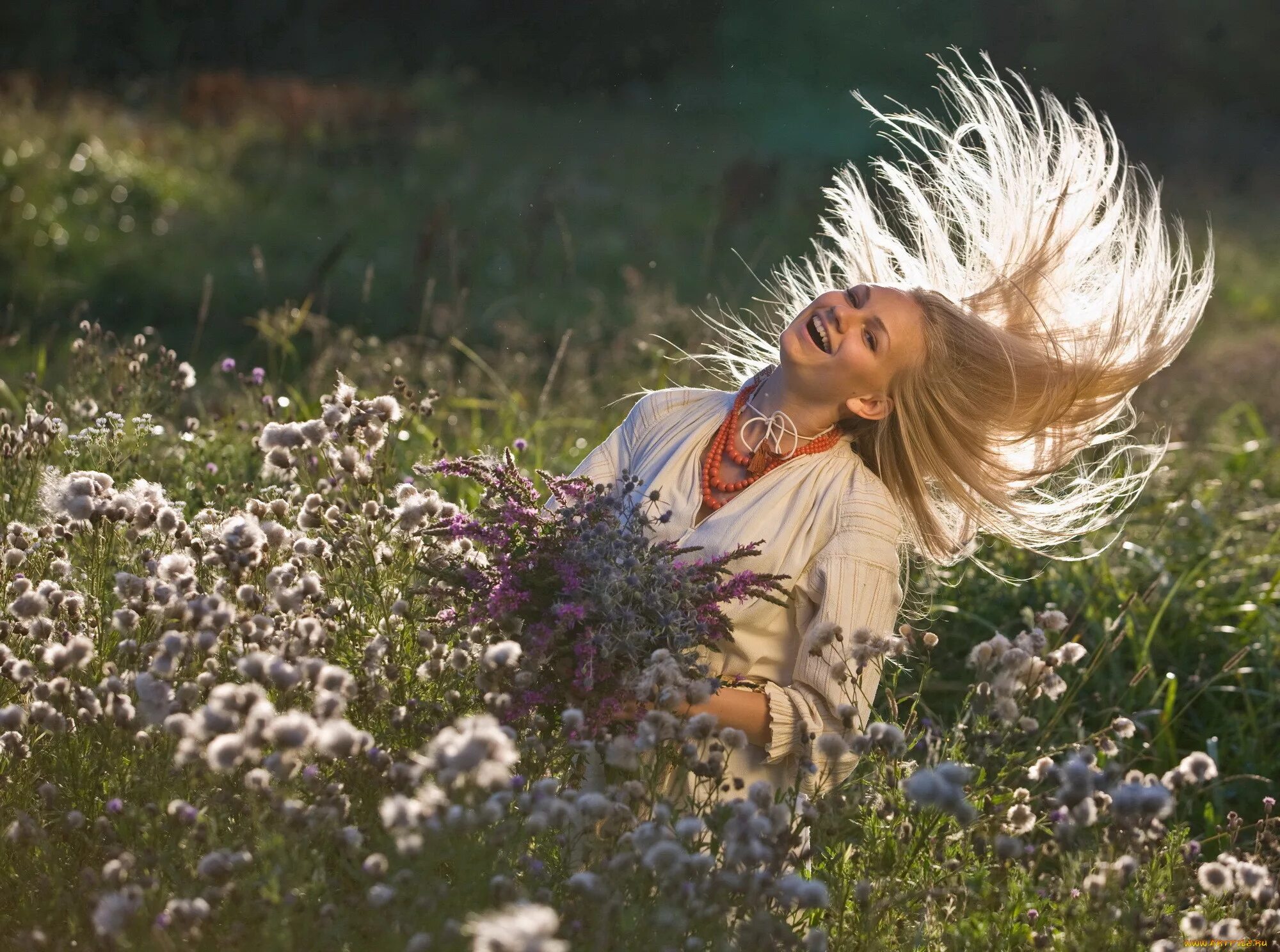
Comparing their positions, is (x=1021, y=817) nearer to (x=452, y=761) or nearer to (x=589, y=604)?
(x=589, y=604)

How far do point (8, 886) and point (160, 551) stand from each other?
3.03 ft

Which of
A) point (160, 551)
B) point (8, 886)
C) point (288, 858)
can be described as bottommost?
point (8, 886)

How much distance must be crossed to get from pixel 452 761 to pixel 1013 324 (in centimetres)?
257

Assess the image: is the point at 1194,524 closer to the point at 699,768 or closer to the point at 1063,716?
the point at 1063,716

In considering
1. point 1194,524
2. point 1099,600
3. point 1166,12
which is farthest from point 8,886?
point 1166,12

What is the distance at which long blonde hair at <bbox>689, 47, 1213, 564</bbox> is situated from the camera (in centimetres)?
388

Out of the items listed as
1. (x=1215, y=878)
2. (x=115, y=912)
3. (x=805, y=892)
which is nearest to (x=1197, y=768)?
(x=1215, y=878)

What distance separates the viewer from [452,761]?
6.49 ft

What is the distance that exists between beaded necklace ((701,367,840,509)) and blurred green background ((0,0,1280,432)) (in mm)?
2198

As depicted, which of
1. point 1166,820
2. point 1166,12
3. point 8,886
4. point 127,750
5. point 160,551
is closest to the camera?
point 8,886

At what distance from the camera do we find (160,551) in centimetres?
350

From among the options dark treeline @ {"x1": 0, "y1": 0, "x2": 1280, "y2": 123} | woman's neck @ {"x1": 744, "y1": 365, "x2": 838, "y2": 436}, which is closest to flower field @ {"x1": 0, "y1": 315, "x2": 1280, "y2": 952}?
woman's neck @ {"x1": 744, "y1": 365, "x2": 838, "y2": 436}

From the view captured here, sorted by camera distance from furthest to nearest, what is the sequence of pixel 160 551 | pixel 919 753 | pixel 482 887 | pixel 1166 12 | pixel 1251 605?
pixel 1166 12 → pixel 1251 605 → pixel 919 753 → pixel 160 551 → pixel 482 887

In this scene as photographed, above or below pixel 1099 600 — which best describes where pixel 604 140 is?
above
